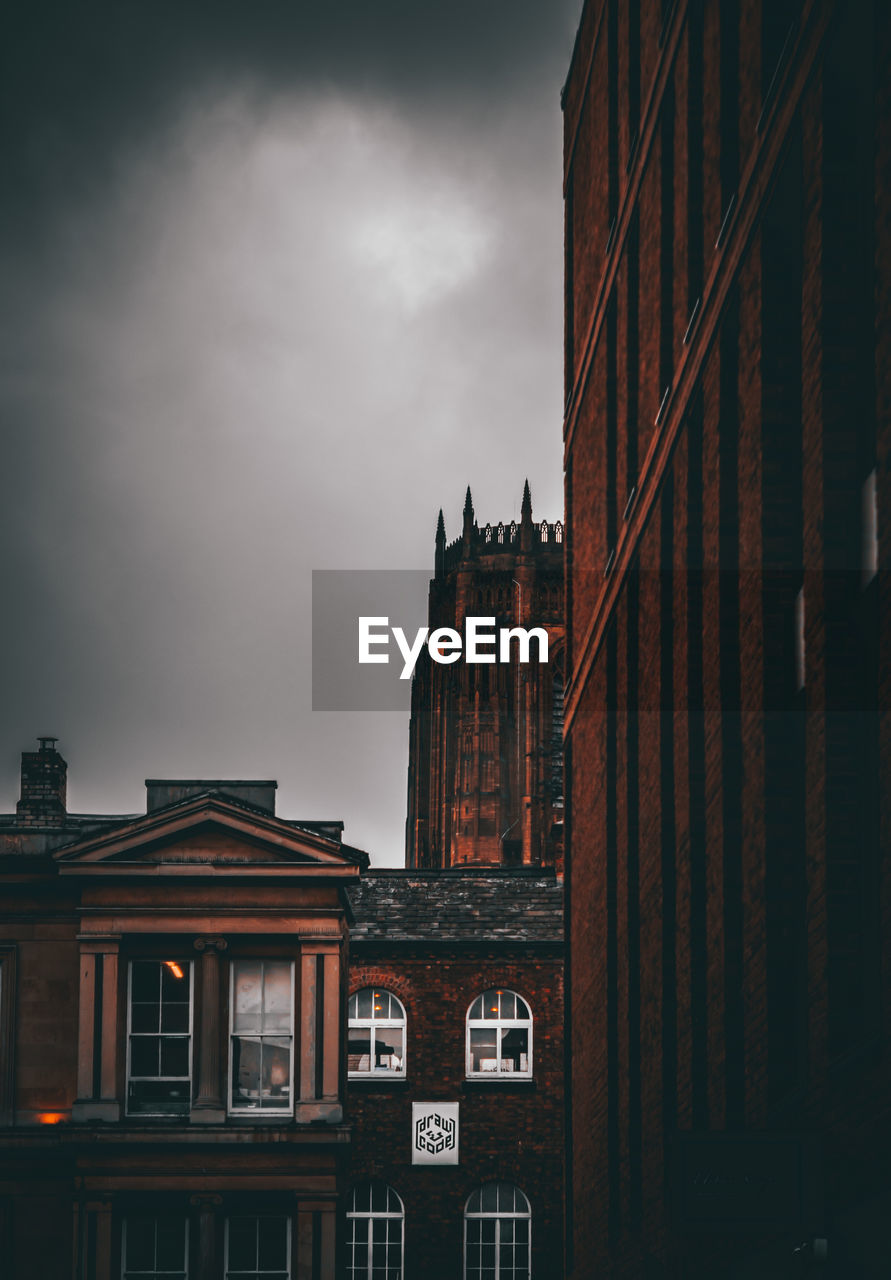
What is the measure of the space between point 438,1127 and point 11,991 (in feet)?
32.8

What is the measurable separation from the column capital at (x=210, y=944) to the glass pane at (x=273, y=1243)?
4.40 metres

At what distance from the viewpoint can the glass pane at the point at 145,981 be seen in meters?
34.6

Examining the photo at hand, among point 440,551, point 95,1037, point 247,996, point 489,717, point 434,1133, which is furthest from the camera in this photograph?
point 440,551

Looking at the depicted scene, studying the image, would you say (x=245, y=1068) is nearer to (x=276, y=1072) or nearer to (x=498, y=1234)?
(x=276, y=1072)

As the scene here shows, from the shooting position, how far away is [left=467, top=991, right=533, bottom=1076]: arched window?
136 ft

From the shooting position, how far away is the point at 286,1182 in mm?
33344

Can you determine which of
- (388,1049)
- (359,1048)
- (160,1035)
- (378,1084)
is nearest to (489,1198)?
(378,1084)

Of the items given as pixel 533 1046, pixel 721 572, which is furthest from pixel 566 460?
pixel 721 572

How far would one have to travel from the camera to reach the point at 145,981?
34.7 metres

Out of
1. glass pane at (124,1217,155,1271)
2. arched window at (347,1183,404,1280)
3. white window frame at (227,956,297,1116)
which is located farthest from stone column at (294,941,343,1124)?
arched window at (347,1183,404,1280)

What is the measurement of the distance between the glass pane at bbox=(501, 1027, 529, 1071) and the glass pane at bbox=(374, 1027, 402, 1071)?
207cm

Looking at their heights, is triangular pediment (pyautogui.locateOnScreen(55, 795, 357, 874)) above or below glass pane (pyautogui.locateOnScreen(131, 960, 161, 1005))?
above

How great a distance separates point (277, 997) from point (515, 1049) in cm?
819

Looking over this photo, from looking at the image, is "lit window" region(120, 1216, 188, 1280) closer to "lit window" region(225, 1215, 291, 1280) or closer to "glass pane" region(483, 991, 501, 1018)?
"lit window" region(225, 1215, 291, 1280)
